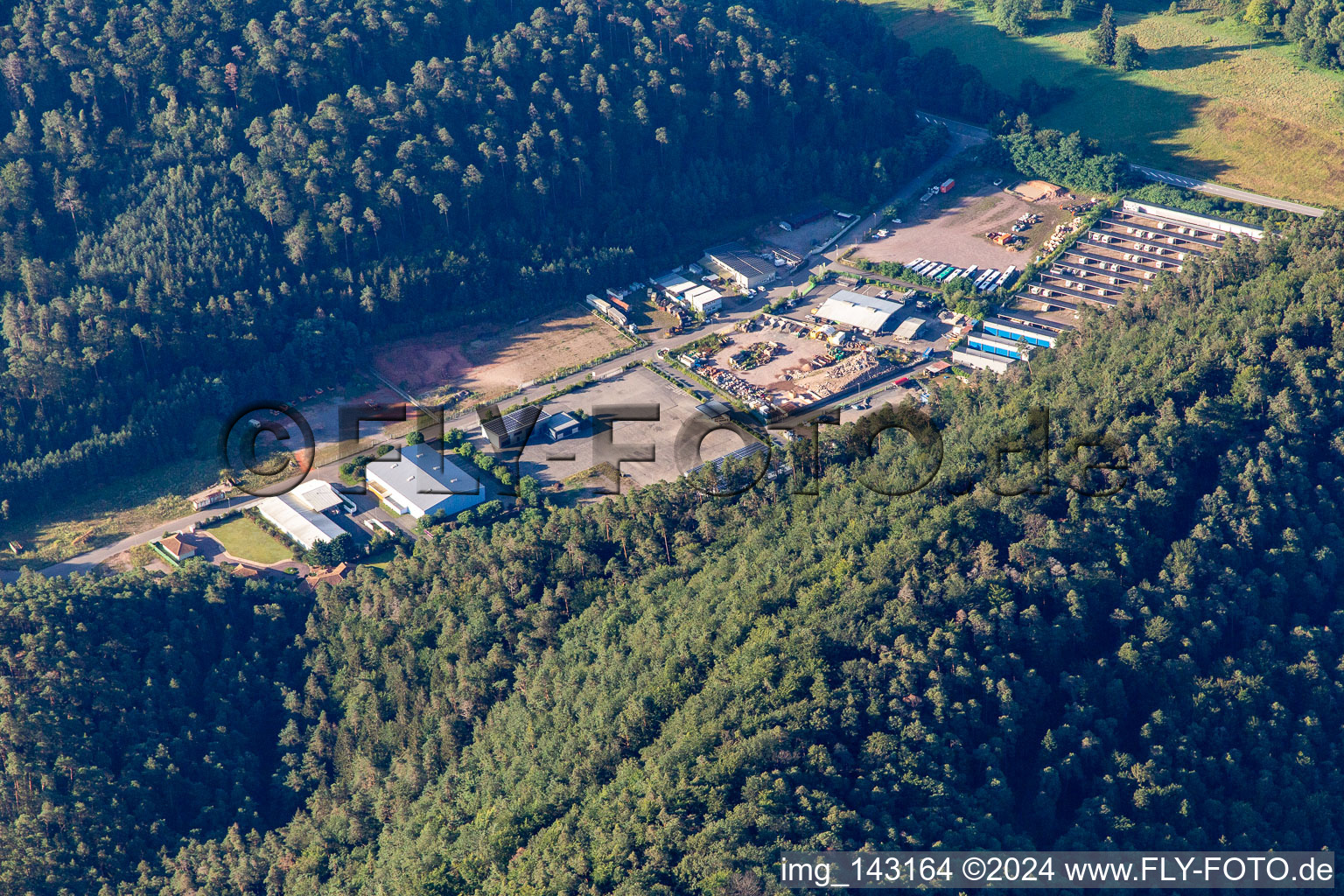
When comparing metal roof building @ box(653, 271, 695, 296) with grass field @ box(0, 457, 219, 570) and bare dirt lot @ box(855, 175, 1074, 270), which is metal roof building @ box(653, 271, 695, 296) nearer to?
bare dirt lot @ box(855, 175, 1074, 270)

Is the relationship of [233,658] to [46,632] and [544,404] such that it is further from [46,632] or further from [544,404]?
[544,404]

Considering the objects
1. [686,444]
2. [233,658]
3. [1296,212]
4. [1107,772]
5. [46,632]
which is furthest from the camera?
[1296,212]

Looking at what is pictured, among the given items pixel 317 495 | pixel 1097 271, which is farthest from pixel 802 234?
pixel 317 495

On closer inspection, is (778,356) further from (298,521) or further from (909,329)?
(298,521)

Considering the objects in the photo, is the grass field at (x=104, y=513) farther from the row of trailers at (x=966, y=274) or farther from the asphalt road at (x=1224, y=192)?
the asphalt road at (x=1224, y=192)

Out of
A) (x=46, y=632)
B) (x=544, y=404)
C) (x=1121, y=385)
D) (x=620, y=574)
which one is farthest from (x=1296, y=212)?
(x=46, y=632)
